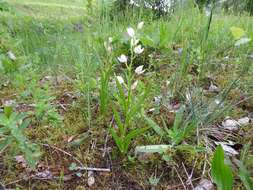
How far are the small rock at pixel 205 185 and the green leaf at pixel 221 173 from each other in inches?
5.8

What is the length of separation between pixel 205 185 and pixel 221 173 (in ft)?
0.60

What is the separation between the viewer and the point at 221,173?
0.96 metres

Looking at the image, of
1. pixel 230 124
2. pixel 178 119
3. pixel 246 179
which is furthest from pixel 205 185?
pixel 230 124

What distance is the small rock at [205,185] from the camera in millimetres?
1107

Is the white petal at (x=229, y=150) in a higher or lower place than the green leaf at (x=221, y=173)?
lower

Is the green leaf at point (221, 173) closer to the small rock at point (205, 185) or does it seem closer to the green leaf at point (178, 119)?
the small rock at point (205, 185)

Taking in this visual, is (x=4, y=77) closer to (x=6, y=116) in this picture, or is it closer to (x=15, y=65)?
(x=15, y=65)

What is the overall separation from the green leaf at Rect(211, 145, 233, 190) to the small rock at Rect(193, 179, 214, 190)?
0.48 ft

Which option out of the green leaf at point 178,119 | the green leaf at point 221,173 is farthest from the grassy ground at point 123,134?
the green leaf at point 221,173

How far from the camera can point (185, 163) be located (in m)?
1.19

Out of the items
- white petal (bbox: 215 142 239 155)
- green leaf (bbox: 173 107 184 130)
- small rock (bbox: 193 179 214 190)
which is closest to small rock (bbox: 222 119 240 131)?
white petal (bbox: 215 142 239 155)

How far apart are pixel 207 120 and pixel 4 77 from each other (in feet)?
4.67

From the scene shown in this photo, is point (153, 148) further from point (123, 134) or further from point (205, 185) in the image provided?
point (205, 185)

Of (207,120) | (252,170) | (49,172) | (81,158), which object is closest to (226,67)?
(207,120)
